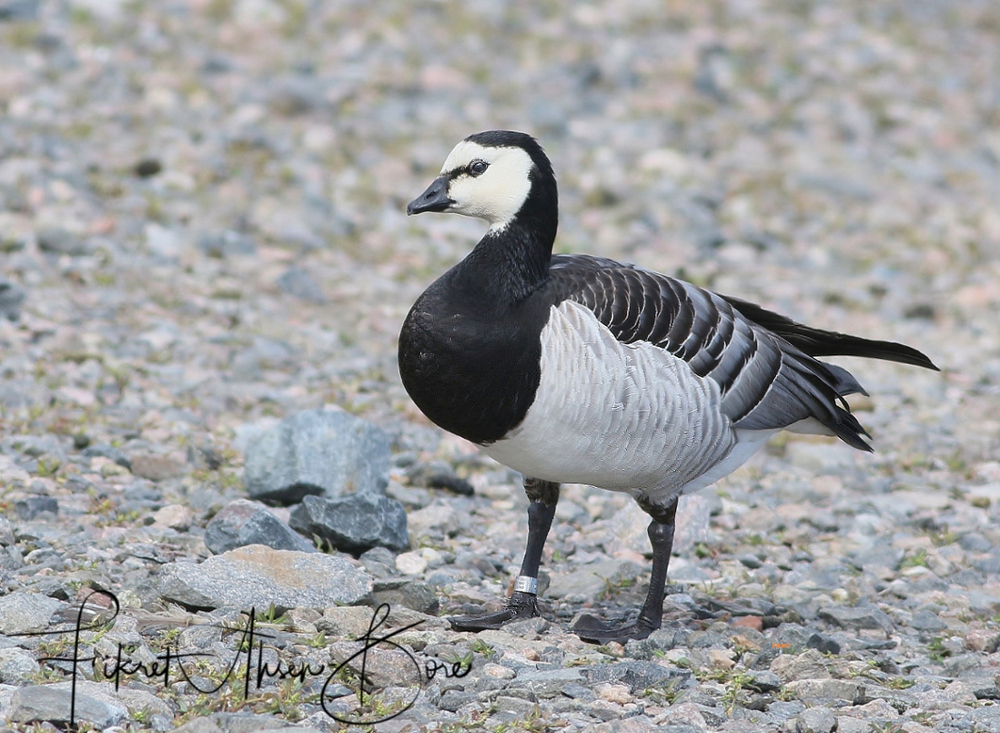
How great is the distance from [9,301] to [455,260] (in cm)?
399

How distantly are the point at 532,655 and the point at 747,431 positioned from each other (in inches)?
66.7

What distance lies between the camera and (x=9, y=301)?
9125mm

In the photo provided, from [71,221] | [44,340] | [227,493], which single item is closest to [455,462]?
[227,493]

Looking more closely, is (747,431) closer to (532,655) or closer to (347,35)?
(532,655)

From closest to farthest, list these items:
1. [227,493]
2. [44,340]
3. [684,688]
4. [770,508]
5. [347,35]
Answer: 1. [684,688]
2. [227,493]
3. [770,508]
4. [44,340]
5. [347,35]

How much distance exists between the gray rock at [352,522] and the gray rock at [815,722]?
2.38 metres

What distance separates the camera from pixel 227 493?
7.16m

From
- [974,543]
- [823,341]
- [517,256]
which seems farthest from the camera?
[974,543]

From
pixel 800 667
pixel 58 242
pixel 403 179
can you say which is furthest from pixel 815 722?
pixel 403 179

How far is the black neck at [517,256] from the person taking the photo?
19.1ft

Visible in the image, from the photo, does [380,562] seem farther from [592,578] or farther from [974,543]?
[974,543]

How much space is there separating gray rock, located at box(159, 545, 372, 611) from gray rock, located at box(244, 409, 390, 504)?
1241mm

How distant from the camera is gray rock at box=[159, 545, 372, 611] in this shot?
5.50 m
